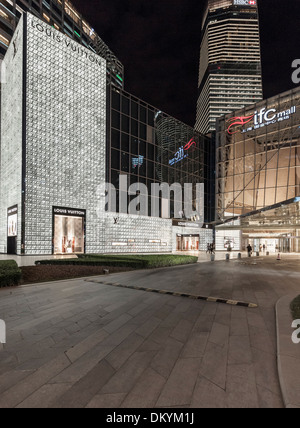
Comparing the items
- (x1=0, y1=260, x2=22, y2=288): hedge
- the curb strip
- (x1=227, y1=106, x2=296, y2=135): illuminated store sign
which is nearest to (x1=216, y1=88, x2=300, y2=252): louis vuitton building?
(x1=227, y1=106, x2=296, y2=135): illuminated store sign

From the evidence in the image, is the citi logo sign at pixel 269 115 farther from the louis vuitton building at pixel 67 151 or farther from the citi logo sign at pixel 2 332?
the citi logo sign at pixel 2 332

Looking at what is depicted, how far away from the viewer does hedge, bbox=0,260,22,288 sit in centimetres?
1066

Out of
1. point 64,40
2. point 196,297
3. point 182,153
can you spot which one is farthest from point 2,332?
point 182,153

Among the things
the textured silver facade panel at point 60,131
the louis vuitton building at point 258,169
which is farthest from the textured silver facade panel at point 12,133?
the louis vuitton building at point 258,169

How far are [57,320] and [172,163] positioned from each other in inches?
1758

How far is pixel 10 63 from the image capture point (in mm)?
34781

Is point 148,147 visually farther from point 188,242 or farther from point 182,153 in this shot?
point 188,242

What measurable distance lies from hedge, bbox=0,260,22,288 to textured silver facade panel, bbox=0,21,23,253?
20.6 meters

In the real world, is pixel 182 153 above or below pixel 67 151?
above

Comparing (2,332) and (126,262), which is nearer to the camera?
(2,332)

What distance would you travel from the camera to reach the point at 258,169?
4900cm

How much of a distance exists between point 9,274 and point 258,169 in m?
48.7
